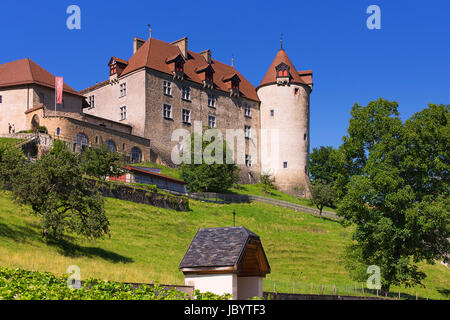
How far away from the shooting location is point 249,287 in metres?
18.7

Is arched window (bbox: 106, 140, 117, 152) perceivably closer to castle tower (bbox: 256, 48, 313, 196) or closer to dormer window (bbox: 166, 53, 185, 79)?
dormer window (bbox: 166, 53, 185, 79)

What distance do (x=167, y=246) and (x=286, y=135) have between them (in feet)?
156

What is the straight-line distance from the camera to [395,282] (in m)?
Result: 34.1

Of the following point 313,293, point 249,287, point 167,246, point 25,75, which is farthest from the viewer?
point 25,75

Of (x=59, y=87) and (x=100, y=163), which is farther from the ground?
(x=59, y=87)

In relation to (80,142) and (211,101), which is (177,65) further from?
(80,142)

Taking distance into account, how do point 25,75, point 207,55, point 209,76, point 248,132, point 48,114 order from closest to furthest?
point 48,114 < point 25,75 < point 209,76 < point 248,132 < point 207,55

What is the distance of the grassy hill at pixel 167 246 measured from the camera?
1095 inches

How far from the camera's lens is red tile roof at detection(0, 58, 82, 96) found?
6350 centimetres

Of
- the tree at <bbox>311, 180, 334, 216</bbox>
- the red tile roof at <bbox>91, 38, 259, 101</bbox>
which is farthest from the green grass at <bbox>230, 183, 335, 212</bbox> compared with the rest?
the red tile roof at <bbox>91, 38, 259, 101</bbox>

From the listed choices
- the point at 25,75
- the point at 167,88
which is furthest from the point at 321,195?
the point at 25,75

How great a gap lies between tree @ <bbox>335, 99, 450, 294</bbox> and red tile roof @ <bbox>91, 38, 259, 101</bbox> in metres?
42.7

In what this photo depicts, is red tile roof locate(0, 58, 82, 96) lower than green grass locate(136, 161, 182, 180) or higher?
higher

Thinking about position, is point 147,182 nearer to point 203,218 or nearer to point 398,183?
point 203,218
